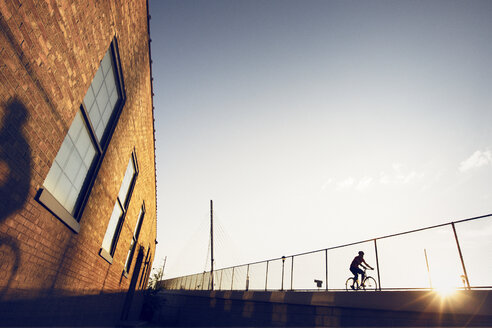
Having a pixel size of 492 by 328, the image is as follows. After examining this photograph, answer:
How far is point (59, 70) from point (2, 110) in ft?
3.60

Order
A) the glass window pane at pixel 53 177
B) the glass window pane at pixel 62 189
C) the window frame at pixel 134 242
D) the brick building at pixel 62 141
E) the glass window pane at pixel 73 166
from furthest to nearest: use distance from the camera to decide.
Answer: the window frame at pixel 134 242 < the glass window pane at pixel 73 166 < the glass window pane at pixel 62 189 < the glass window pane at pixel 53 177 < the brick building at pixel 62 141

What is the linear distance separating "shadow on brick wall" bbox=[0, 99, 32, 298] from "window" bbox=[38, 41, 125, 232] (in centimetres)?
47

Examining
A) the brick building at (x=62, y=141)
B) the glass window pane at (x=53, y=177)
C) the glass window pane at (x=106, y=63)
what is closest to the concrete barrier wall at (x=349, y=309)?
the brick building at (x=62, y=141)

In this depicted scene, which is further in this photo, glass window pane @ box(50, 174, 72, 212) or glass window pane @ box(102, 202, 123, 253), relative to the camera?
glass window pane @ box(102, 202, 123, 253)

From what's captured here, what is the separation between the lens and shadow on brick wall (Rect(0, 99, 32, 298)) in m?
3.00

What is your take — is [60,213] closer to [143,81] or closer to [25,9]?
[25,9]

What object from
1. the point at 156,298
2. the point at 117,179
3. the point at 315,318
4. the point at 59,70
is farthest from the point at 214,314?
the point at 59,70

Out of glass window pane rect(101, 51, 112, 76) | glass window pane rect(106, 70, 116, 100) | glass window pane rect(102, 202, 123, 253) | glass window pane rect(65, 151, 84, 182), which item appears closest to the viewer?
glass window pane rect(65, 151, 84, 182)

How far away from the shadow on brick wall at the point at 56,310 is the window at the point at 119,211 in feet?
4.36

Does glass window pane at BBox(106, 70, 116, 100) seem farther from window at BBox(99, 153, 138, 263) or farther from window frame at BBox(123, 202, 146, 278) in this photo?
window frame at BBox(123, 202, 146, 278)

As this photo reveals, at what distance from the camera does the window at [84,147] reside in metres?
4.45

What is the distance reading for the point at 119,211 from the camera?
9.05 meters

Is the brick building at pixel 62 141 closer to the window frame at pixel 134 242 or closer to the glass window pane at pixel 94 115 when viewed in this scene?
the glass window pane at pixel 94 115

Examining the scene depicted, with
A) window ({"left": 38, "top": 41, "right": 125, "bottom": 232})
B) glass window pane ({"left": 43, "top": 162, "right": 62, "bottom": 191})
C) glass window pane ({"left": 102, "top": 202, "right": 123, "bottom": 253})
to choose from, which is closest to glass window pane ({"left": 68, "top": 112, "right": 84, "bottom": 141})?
window ({"left": 38, "top": 41, "right": 125, "bottom": 232})
